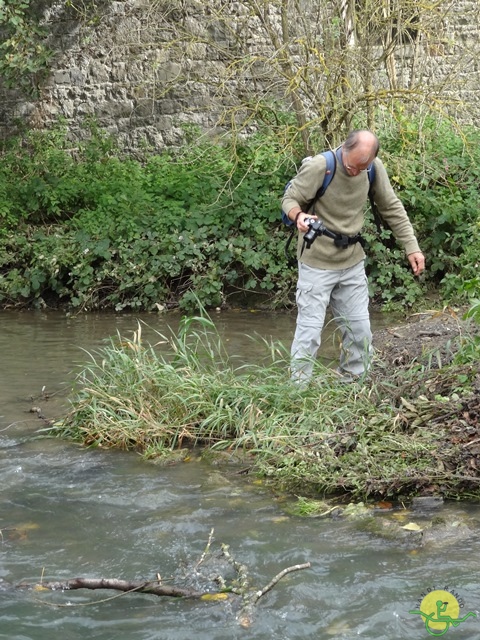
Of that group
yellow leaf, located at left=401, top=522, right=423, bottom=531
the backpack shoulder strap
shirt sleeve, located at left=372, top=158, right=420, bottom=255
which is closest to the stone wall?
shirt sleeve, located at left=372, top=158, right=420, bottom=255

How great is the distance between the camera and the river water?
13.4 ft

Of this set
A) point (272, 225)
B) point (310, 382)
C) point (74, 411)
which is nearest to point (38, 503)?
point (74, 411)

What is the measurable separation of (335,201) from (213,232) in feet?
17.9

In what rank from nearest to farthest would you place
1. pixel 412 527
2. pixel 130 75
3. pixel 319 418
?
pixel 412 527
pixel 319 418
pixel 130 75

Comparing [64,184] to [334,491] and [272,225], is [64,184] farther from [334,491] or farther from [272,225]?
[334,491]

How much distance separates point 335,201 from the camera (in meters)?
6.62

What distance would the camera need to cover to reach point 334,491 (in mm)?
5605

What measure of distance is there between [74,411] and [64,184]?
22.1 ft

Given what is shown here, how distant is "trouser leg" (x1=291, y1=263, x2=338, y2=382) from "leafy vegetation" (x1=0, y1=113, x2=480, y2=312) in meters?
4.57

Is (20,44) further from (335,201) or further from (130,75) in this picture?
(335,201)

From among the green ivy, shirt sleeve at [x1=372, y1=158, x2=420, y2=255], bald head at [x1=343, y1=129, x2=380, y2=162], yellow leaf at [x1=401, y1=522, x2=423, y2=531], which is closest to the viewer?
yellow leaf at [x1=401, y1=522, x2=423, y2=531]

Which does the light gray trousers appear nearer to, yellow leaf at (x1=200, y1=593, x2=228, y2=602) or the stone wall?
yellow leaf at (x1=200, y1=593, x2=228, y2=602)

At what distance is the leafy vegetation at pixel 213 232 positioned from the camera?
11555 millimetres
